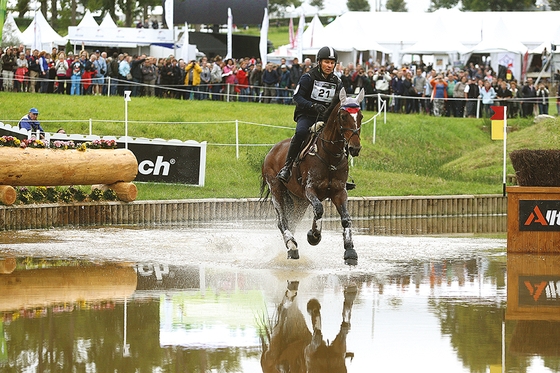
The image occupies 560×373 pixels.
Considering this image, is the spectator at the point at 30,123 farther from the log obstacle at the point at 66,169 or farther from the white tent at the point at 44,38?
the white tent at the point at 44,38

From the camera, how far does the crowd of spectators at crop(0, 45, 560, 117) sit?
32.7 meters

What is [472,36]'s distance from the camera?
4844 cm

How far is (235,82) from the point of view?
116 ft

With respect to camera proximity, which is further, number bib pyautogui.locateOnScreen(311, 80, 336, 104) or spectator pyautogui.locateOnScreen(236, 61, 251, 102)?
spectator pyautogui.locateOnScreen(236, 61, 251, 102)

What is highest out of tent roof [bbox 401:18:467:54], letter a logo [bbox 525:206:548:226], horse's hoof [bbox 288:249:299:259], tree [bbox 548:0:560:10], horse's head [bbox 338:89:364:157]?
tree [bbox 548:0:560:10]

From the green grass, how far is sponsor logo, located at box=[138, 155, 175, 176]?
337 millimetres

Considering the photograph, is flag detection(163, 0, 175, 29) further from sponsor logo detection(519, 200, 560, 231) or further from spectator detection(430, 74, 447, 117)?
sponsor logo detection(519, 200, 560, 231)

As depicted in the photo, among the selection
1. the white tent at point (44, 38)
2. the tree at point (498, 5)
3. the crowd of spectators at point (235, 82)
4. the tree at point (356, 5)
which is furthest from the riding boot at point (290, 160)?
the tree at point (356, 5)

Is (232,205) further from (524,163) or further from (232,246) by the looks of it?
(524,163)

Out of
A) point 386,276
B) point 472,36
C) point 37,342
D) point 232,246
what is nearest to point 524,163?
point 386,276

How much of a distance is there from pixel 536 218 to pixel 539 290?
3.38 metres

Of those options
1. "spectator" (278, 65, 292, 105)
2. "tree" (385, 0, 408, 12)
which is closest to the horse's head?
"spectator" (278, 65, 292, 105)

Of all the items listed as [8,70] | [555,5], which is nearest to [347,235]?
[8,70]

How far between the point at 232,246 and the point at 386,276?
3487mm
